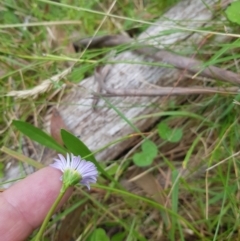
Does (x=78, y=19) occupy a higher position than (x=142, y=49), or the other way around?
(x=78, y=19)

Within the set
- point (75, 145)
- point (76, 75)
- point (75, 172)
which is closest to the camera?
point (75, 172)

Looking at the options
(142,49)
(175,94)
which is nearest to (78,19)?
(142,49)

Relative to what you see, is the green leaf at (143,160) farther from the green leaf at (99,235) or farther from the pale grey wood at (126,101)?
the green leaf at (99,235)

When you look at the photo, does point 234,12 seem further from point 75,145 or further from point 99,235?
point 99,235

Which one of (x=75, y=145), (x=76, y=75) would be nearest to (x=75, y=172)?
(x=75, y=145)

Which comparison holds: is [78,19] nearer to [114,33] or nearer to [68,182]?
[114,33]
